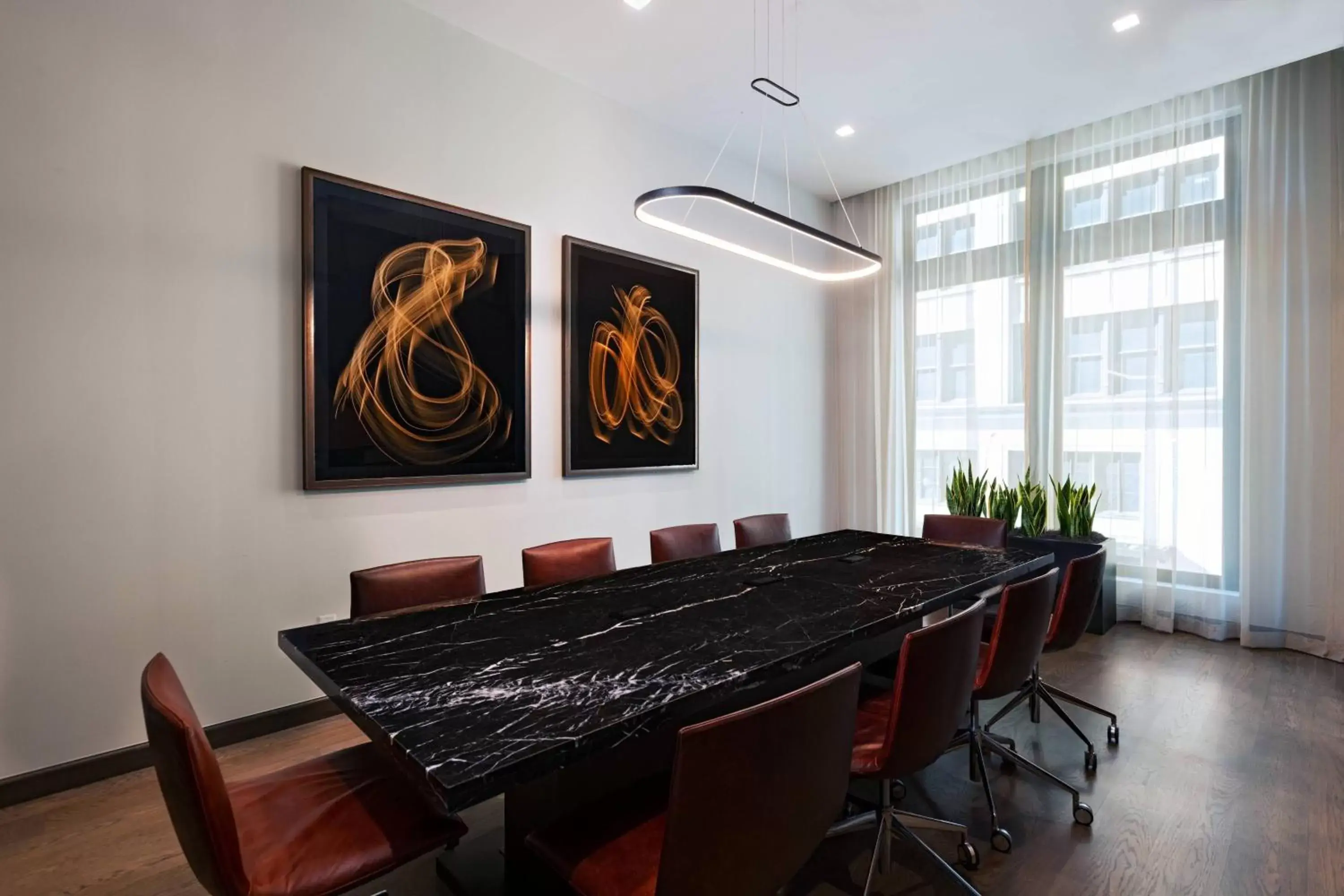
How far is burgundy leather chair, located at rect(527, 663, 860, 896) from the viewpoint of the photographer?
99 cm

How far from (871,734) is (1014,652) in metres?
0.59

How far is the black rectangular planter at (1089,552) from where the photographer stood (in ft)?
13.4

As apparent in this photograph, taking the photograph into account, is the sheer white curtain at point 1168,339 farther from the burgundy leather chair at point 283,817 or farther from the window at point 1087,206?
the burgundy leather chair at point 283,817

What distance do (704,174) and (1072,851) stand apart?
4287 millimetres

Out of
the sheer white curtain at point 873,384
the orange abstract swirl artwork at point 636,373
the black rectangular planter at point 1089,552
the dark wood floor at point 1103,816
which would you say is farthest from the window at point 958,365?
the dark wood floor at point 1103,816

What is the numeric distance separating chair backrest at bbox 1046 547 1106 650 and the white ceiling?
2697mm

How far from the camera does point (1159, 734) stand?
9.01 ft

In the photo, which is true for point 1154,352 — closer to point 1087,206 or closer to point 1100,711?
point 1087,206

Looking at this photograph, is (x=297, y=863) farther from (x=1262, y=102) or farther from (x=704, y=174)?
(x=1262, y=102)

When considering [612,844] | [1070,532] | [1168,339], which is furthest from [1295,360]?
[612,844]

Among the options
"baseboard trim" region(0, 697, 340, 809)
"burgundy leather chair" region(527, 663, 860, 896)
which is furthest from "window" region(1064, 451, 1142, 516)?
"baseboard trim" region(0, 697, 340, 809)

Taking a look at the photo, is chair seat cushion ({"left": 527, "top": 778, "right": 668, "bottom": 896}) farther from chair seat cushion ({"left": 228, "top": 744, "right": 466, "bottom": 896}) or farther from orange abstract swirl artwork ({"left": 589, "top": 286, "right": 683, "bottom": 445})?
orange abstract swirl artwork ({"left": 589, "top": 286, "right": 683, "bottom": 445})

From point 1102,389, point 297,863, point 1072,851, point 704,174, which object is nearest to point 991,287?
point 1102,389

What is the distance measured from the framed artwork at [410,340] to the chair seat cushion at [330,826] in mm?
1630
